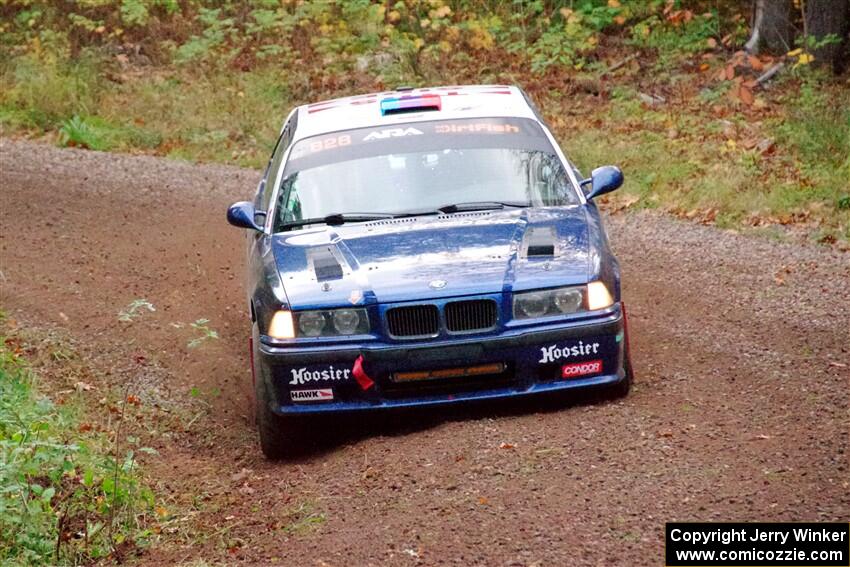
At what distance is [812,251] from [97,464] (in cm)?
717

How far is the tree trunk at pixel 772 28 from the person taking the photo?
16.5m

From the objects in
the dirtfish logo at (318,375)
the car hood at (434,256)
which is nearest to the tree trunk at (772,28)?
the car hood at (434,256)

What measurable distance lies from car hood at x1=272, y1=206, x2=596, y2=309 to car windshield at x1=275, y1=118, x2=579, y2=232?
0.73 feet

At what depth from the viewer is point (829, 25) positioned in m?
15.4

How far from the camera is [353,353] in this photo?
6.18 meters

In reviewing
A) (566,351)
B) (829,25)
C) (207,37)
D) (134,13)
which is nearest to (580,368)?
(566,351)

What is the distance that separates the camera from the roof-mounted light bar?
809 centimetres

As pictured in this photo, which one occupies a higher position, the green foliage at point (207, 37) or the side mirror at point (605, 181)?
the side mirror at point (605, 181)

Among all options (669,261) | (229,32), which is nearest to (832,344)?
(669,261)

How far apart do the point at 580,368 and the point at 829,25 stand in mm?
Result: 10826

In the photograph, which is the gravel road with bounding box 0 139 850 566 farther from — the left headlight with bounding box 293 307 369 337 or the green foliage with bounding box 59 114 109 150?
the green foliage with bounding box 59 114 109 150

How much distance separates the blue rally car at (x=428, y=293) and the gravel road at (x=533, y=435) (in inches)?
12.4

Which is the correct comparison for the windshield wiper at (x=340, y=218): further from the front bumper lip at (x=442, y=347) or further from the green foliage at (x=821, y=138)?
the green foliage at (x=821, y=138)

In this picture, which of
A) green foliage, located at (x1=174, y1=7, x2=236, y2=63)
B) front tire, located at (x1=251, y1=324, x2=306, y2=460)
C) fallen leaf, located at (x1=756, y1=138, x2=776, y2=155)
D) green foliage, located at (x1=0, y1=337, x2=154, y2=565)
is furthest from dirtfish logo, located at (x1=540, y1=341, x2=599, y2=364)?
green foliage, located at (x1=174, y1=7, x2=236, y2=63)
